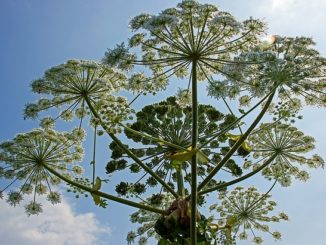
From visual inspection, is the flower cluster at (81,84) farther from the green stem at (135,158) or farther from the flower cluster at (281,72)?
the flower cluster at (281,72)

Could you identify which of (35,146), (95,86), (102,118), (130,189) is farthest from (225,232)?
Result: (35,146)

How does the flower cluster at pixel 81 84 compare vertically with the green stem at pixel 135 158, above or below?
above

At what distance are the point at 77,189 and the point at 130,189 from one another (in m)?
1.99

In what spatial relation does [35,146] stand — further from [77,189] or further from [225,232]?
[225,232]

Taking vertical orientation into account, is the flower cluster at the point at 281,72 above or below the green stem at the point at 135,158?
above

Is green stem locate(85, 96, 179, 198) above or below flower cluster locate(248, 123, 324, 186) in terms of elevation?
below

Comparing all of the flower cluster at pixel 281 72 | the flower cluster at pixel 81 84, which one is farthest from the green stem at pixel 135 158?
the flower cluster at pixel 281 72

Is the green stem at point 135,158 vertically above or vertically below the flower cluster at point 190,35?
below

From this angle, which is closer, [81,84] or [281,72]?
[281,72]

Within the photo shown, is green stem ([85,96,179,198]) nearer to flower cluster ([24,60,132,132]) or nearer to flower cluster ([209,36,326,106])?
flower cluster ([24,60,132,132])

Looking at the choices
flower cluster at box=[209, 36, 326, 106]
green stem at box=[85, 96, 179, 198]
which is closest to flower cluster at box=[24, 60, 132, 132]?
green stem at box=[85, 96, 179, 198]

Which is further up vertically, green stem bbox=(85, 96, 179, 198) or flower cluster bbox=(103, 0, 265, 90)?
flower cluster bbox=(103, 0, 265, 90)

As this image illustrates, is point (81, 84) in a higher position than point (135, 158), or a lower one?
higher

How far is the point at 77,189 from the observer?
33.6 ft
